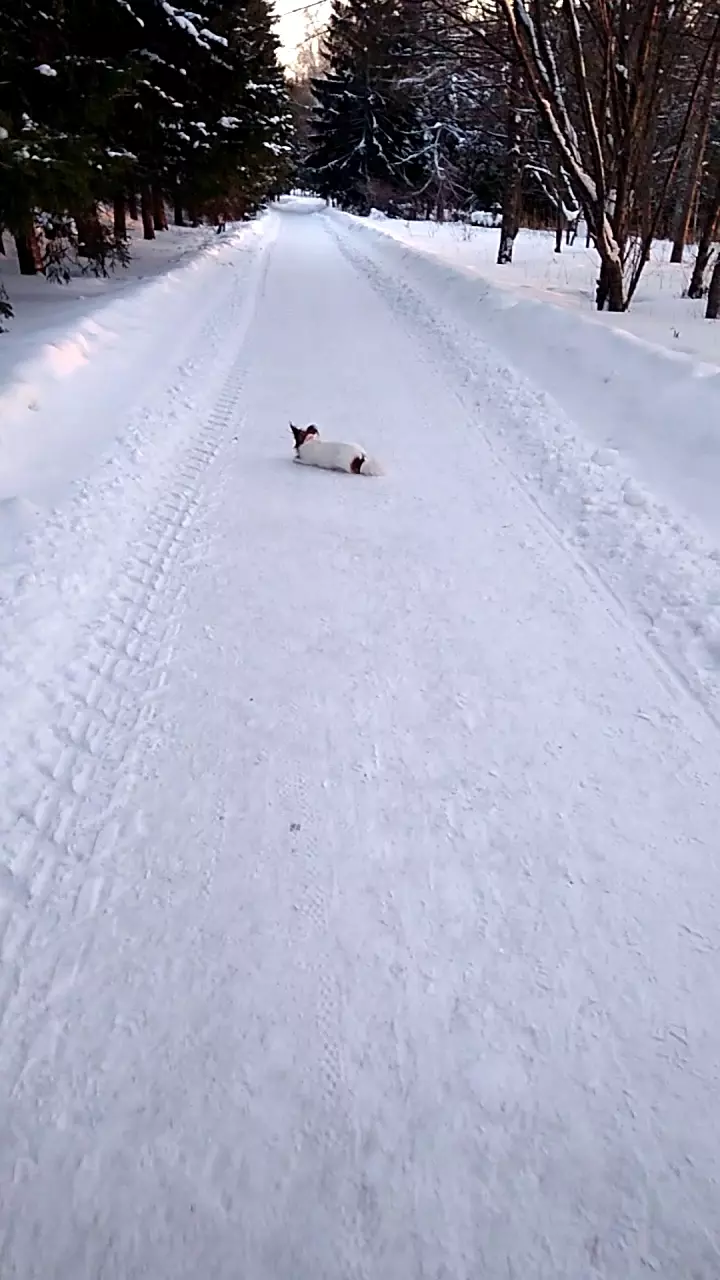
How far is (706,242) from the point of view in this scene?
12.8 meters

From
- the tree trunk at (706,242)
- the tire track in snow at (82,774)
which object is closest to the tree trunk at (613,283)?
the tree trunk at (706,242)

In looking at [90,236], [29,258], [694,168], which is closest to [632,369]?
[90,236]

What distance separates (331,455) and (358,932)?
13.3ft

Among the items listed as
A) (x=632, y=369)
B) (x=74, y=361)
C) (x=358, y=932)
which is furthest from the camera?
(x=74, y=361)

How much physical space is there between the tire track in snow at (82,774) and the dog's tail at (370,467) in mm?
1683

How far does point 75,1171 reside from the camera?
1783 mm

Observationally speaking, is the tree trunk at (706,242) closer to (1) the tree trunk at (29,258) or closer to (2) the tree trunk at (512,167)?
(2) the tree trunk at (512,167)

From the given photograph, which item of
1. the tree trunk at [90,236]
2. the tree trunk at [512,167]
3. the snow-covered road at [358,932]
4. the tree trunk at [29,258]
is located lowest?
the snow-covered road at [358,932]

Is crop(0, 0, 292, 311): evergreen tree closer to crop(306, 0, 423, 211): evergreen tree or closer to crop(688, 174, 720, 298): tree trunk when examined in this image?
crop(688, 174, 720, 298): tree trunk

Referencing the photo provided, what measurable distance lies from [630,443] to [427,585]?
277 cm

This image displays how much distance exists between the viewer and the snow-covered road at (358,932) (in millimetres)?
1729

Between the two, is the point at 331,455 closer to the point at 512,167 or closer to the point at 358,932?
the point at 358,932

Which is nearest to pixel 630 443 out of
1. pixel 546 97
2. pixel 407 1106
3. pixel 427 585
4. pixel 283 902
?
pixel 427 585

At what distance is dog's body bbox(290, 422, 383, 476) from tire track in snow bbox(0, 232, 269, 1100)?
5.38 ft
